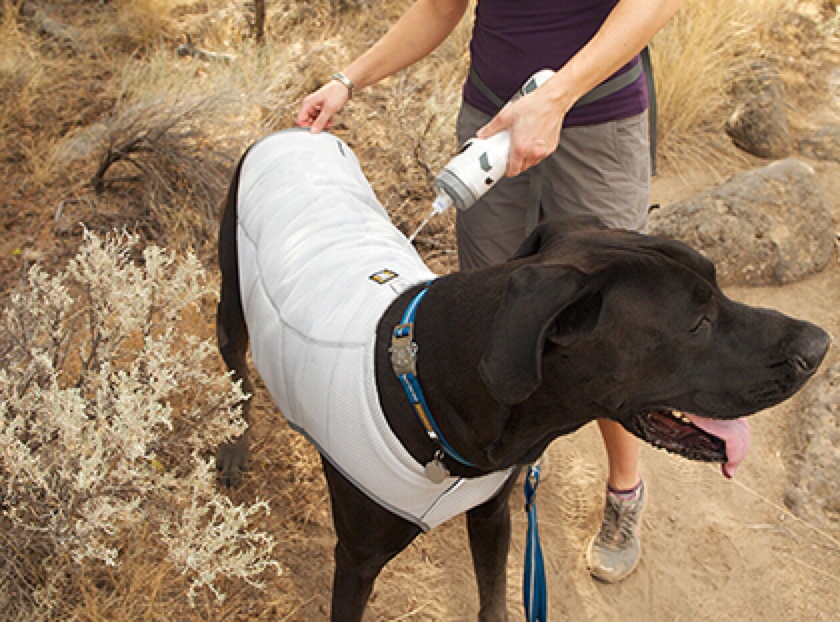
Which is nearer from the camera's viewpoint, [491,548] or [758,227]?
[491,548]

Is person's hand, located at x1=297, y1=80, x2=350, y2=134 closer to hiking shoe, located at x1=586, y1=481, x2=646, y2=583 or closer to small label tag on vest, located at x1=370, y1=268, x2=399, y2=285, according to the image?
small label tag on vest, located at x1=370, y1=268, x2=399, y2=285

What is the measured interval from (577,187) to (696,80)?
12.0 ft

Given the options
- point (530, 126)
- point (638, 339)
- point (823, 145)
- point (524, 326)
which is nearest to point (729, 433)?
point (638, 339)

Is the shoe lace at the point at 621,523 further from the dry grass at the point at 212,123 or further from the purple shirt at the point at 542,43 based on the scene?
the purple shirt at the point at 542,43

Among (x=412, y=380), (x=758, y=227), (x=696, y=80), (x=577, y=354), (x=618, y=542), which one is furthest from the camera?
(x=696, y=80)

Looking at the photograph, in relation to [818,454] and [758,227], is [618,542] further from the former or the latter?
[758,227]

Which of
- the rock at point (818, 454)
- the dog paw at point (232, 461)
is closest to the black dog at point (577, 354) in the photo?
the dog paw at point (232, 461)

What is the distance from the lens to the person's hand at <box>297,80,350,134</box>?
2828 millimetres

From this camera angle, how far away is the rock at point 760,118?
5.70 m

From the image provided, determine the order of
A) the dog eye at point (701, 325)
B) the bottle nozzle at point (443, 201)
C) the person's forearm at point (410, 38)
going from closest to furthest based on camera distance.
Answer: the dog eye at point (701, 325), the bottle nozzle at point (443, 201), the person's forearm at point (410, 38)

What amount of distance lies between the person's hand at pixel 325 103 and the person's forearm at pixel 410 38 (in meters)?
0.06

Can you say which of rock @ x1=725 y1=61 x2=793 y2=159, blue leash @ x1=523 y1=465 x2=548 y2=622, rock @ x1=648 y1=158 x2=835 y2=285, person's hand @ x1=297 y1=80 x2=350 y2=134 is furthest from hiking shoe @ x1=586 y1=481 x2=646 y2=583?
rock @ x1=725 y1=61 x2=793 y2=159

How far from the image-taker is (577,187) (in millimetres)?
2568

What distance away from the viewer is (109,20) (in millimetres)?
5859
